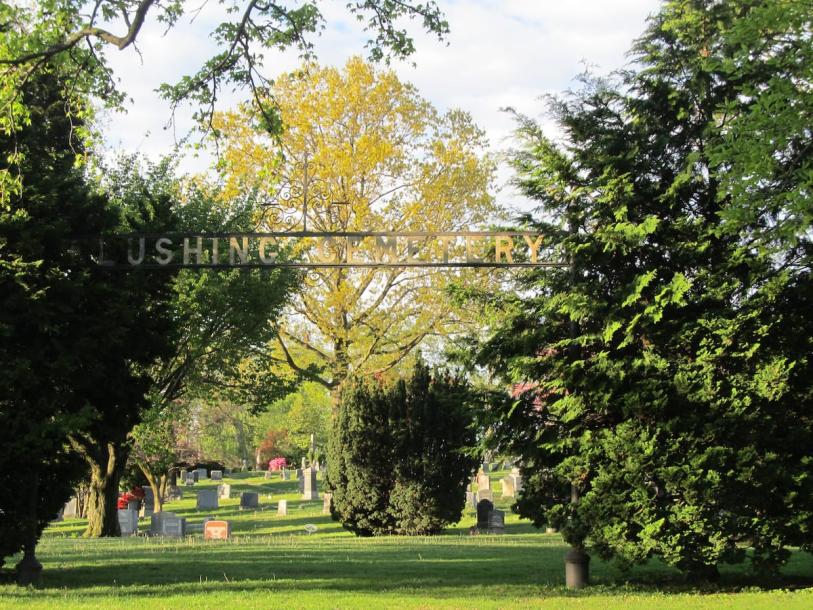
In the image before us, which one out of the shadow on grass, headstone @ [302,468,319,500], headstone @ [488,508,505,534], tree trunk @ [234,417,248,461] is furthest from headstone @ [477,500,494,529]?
tree trunk @ [234,417,248,461]

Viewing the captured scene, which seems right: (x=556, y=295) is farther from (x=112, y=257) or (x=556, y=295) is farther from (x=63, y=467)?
(x=63, y=467)

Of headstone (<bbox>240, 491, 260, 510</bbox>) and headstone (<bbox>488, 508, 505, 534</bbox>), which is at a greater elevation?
headstone (<bbox>240, 491, 260, 510</bbox>)

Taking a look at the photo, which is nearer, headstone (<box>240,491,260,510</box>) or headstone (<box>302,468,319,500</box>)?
headstone (<box>240,491,260,510</box>)

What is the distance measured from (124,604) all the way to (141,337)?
14.2ft

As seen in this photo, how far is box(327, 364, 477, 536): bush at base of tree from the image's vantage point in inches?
933

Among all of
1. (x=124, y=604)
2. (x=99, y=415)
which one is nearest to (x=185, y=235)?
(x=99, y=415)

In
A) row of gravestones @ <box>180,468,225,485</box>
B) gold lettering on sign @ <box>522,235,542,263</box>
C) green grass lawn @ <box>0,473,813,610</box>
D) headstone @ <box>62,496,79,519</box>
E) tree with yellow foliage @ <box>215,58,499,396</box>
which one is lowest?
green grass lawn @ <box>0,473,813,610</box>

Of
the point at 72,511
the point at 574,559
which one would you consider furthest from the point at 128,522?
the point at 574,559

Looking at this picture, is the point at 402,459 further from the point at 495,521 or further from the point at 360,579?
the point at 360,579

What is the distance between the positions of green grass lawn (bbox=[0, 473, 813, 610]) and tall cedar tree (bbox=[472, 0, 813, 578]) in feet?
2.62

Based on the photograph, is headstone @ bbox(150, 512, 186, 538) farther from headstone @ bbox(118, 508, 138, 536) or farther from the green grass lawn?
the green grass lawn

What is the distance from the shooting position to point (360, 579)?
43.2 feet

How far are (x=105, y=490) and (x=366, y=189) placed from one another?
13.1 m

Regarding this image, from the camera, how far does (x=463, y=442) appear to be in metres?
24.2
